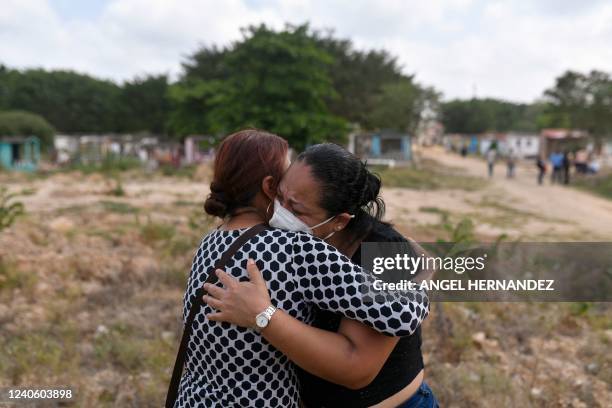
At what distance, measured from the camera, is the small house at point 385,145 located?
28.6 m

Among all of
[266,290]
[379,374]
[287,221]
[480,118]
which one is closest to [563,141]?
[480,118]

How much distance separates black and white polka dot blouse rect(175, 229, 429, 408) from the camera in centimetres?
117

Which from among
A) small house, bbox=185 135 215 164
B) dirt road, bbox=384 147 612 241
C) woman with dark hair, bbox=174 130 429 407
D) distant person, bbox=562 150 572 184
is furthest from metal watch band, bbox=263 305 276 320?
small house, bbox=185 135 215 164

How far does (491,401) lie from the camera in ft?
9.65

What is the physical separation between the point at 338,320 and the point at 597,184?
761 inches

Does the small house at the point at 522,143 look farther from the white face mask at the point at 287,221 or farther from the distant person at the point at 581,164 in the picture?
the white face mask at the point at 287,221

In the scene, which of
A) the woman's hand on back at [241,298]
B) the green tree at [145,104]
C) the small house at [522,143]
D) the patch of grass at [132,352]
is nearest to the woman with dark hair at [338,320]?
the woman's hand on back at [241,298]

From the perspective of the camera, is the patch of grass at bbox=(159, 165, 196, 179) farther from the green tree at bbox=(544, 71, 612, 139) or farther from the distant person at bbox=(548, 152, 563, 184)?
the green tree at bbox=(544, 71, 612, 139)

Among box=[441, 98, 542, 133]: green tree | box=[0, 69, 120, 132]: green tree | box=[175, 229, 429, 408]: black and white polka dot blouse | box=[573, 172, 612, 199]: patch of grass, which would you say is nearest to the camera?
box=[175, 229, 429, 408]: black and white polka dot blouse

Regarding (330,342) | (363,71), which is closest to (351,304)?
(330,342)

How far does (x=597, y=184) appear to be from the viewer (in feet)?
58.6

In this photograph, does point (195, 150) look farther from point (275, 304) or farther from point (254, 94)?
point (275, 304)

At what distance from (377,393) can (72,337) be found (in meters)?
3.22

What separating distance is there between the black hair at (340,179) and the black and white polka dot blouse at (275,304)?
13 cm
